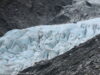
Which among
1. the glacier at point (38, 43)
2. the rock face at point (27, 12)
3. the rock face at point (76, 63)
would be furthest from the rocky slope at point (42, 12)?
Answer: the rock face at point (76, 63)

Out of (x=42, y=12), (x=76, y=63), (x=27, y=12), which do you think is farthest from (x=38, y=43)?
(x=42, y=12)

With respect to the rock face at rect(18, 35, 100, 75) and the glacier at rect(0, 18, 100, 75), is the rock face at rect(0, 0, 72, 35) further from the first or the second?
the rock face at rect(18, 35, 100, 75)

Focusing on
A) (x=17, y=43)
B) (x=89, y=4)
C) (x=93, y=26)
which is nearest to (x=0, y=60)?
(x=17, y=43)

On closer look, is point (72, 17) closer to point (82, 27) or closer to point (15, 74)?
point (82, 27)

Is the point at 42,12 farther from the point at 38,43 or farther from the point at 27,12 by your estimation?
the point at 38,43

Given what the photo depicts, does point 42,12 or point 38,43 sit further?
point 42,12

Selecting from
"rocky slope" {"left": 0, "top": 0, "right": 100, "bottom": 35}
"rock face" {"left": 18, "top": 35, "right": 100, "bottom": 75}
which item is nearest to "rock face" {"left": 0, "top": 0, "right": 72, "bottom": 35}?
"rocky slope" {"left": 0, "top": 0, "right": 100, "bottom": 35}
